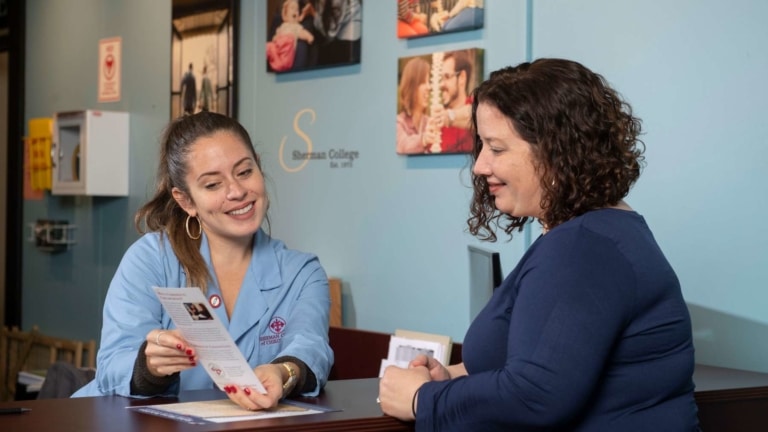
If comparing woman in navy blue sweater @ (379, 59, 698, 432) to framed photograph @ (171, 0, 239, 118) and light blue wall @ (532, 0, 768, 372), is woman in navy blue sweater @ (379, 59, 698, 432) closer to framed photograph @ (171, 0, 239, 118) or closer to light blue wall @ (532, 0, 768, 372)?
light blue wall @ (532, 0, 768, 372)

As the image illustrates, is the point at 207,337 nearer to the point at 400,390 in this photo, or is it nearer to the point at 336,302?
the point at 400,390

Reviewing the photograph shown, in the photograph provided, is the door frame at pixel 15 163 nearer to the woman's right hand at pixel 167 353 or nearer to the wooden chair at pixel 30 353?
the wooden chair at pixel 30 353

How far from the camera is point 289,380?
2154mm

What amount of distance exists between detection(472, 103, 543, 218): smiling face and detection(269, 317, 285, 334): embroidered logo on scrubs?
2.55ft

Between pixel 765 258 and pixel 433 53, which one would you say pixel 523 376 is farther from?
pixel 433 53

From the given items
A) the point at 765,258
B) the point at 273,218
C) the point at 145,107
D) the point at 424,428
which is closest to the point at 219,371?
the point at 424,428

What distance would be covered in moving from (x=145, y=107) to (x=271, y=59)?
123 cm

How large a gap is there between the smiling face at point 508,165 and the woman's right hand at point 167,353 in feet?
2.24

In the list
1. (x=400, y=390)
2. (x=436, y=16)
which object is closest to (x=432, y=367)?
(x=400, y=390)

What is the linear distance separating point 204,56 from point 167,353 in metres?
3.14

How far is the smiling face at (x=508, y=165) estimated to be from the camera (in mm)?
1912

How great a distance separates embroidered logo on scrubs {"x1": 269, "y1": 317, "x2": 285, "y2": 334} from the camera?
253cm

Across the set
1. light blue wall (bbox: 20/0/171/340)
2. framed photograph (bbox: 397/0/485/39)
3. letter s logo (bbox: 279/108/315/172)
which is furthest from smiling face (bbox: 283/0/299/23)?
light blue wall (bbox: 20/0/171/340)

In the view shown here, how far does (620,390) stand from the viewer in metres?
1.78
